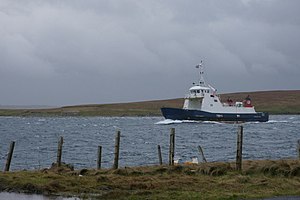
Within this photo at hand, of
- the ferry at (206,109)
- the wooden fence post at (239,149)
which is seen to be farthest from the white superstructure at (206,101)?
the wooden fence post at (239,149)

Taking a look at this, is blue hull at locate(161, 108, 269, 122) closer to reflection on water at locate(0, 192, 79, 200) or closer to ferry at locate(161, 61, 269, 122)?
ferry at locate(161, 61, 269, 122)

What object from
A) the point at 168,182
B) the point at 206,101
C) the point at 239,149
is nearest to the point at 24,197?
the point at 168,182

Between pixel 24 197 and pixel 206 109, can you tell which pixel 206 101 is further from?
A: pixel 24 197

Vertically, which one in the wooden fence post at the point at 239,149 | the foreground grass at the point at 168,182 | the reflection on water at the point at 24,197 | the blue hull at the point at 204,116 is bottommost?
the reflection on water at the point at 24,197

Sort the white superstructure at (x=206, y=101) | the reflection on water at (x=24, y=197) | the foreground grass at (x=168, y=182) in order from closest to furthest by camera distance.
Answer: the reflection on water at (x=24, y=197)
the foreground grass at (x=168, y=182)
the white superstructure at (x=206, y=101)

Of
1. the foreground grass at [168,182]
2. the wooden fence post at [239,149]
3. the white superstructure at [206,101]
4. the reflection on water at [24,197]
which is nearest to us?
the reflection on water at [24,197]

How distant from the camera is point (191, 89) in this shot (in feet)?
313

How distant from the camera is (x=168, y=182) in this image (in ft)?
60.4

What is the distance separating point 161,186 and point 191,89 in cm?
7795

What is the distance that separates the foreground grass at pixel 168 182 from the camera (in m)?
16.5

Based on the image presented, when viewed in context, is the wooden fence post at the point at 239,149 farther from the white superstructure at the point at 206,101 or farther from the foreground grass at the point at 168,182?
the white superstructure at the point at 206,101

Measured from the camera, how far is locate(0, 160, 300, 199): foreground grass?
16.5 meters

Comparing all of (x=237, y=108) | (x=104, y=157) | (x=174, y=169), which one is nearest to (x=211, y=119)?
(x=237, y=108)

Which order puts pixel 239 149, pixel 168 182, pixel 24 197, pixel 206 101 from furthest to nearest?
pixel 206 101 → pixel 239 149 → pixel 168 182 → pixel 24 197
